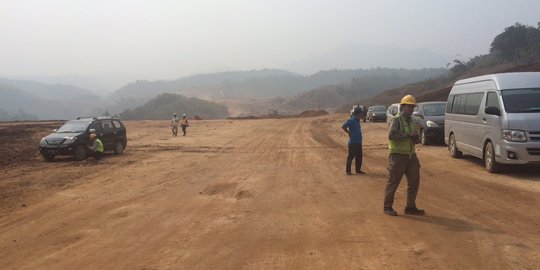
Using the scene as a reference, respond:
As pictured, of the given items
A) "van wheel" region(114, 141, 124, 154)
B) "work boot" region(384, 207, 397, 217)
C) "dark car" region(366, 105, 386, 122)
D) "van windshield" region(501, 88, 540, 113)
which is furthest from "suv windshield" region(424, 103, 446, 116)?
"dark car" region(366, 105, 386, 122)

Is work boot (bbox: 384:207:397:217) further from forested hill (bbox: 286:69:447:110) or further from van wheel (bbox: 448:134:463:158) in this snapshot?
forested hill (bbox: 286:69:447:110)

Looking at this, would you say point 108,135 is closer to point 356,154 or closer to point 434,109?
point 356,154

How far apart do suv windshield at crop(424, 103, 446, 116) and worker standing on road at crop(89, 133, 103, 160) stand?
492 inches

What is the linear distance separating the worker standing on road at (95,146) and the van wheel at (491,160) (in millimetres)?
12495

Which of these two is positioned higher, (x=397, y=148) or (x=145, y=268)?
(x=397, y=148)

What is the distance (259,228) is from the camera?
7582 millimetres

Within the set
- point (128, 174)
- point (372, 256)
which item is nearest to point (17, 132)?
point (128, 174)

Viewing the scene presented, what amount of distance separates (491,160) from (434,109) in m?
9.05

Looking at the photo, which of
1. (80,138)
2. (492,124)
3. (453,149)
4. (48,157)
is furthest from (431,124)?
(48,157)

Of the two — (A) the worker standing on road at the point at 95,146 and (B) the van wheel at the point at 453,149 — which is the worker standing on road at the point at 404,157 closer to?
(B) the van wheel at the point at 453,149

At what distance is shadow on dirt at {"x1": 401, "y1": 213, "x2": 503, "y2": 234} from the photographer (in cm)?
713

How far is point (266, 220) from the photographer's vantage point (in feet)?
26.5

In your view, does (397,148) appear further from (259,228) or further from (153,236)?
(153,236)

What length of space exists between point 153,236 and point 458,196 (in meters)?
5.64
